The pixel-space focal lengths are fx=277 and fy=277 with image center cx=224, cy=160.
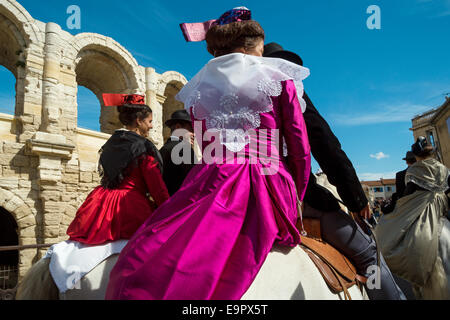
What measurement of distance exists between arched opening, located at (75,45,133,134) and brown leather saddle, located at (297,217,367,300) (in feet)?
34.6

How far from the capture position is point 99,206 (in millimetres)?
2322

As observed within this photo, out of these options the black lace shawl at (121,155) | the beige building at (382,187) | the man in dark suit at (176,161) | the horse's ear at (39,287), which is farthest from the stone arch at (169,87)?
the beige building at (382,187)

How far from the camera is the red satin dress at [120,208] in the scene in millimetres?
2180

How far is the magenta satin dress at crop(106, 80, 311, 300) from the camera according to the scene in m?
1.03

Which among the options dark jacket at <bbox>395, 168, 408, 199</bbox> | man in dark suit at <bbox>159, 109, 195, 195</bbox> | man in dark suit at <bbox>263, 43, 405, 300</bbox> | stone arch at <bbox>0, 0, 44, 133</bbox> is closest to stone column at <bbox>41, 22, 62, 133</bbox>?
stone arch at <bbox>0, 0, 44, 133</bbox>

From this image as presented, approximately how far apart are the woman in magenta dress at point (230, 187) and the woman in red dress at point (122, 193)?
895 mm

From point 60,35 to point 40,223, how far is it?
6012 millimetres

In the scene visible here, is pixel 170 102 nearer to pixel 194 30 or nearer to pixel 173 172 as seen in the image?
pixel 173 172

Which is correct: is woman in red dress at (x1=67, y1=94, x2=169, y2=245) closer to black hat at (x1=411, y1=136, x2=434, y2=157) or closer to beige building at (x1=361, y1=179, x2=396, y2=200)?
black hat at (x1=411, y1=136, x2=434, y2=157)

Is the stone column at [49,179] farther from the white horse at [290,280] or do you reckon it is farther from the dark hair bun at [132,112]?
the white horse at [290,280]

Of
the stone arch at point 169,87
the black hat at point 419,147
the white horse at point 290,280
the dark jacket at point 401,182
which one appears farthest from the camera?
the stone arch at point 169,87

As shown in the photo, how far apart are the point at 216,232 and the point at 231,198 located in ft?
0.58

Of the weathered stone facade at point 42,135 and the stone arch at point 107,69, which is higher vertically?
the stone arch at point 107,69
